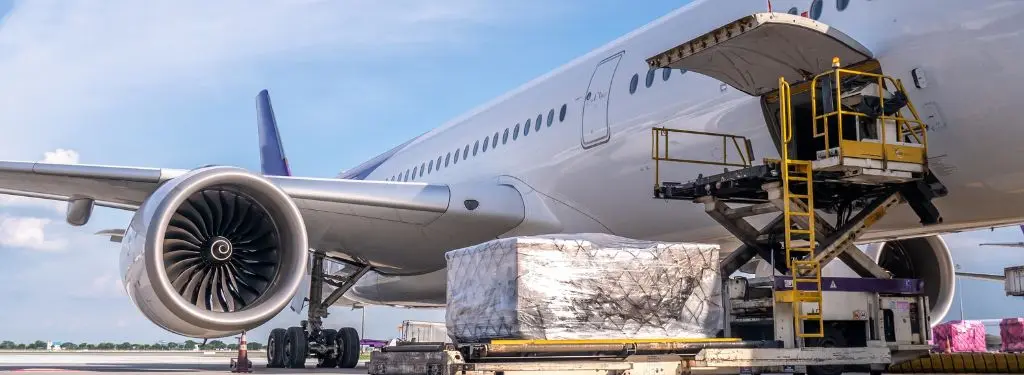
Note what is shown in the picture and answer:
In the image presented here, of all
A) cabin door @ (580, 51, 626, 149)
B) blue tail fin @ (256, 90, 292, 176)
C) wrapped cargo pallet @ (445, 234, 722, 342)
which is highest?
blue tail fin @ (256, 90, 292, 176)

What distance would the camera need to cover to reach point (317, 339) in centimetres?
1339

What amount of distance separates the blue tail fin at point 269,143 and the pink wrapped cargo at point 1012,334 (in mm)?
17341

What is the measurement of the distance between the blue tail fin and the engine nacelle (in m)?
11.0

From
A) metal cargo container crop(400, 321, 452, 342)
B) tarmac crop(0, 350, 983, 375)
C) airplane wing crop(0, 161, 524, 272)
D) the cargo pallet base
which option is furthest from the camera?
metal cargo container crop(400, 321, 452, 342)

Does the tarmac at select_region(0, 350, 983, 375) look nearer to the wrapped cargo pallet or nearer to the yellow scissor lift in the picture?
the wrapped cargo pallet

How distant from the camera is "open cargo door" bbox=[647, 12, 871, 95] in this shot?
6.55 metres

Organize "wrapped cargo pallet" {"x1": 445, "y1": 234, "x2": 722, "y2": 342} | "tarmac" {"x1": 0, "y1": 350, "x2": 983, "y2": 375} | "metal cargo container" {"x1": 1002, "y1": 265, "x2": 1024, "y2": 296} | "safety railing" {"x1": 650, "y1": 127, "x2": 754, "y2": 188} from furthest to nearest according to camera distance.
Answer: "metal cargo container" {"x1": 1002, "y1": 265, "x2": 1024, "y2": 296}
"tarmac" {"x1": 0, "y1": 350, "x2": 983, "y2": 375}
"safety railing" {"x1": 650, "y1": 127, "x2": 754, "y2": 188}
"wrapped cargo pallet" {"x1": 445, "y1": 234, "x2": 722, "y2": 342}

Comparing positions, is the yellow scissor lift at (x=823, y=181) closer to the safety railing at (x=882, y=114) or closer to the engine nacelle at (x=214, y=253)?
the safety railing at (x=882, y=114)

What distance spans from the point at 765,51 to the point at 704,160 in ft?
5.30

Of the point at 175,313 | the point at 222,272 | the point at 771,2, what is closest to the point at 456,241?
the point at 222,272

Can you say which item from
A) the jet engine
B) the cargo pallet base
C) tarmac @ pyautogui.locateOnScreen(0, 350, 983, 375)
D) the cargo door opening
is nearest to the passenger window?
the cargo door opening

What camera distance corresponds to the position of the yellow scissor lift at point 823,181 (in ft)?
20.5

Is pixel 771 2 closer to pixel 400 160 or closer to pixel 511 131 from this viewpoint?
pixel 511 131

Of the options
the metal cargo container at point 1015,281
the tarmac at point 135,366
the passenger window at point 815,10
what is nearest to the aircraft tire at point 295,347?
the tarmac at point 135,366
